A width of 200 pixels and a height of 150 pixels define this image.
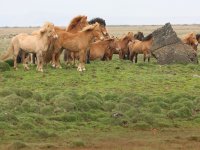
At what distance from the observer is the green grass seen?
13203 millimetres

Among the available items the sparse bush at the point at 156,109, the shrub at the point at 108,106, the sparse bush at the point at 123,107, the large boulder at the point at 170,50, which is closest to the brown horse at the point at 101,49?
the large boulder at the point at 170,50

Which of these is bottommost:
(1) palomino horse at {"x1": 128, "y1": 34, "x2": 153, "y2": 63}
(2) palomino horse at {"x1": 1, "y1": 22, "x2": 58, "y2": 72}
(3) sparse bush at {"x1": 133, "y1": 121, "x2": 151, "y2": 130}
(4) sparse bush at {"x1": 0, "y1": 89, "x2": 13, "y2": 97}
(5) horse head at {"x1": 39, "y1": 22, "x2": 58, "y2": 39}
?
(3) sparse bush at {"x1": 133, "y1": 121, "x2": 151, "y2": 130}

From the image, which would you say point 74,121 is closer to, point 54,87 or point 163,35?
point 54,87

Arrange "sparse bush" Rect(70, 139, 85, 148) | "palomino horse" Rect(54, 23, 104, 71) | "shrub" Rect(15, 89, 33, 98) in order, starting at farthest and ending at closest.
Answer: "palomino horse" Rect(54, 23, 104, 71), "shrub" Rect(15, 89, 33, 98), "sparse bush" Rect(70, 139, 85, 148)

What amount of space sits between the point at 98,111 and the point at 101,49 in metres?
13.3

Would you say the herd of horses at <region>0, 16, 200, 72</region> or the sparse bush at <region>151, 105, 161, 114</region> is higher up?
the herd of horses at <region>0, 16, 200, 72</region>

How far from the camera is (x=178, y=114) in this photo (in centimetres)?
1477

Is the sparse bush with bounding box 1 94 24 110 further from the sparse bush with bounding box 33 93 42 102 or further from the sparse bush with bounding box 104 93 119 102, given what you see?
the sparse bush with bounding box 104 93 119 102

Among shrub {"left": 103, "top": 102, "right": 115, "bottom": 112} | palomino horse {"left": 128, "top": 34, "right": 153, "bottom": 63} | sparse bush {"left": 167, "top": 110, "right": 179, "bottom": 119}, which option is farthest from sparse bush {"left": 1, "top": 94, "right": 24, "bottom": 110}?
palomino horse {"left": 128, "top": 34, "right": 153, "bottom": 63}

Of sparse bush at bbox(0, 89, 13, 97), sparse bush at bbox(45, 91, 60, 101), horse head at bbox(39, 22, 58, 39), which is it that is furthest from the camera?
horse head at bbox(39, 22, 58, 39)

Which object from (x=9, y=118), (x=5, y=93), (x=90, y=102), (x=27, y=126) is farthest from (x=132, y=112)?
(x=5, y=93)

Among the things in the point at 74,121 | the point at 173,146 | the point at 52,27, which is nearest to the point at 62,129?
the point at 74,121

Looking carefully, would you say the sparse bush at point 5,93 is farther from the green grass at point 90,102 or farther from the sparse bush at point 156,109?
the sparse bush at point 156,109

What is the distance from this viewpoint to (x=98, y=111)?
1496 cm
